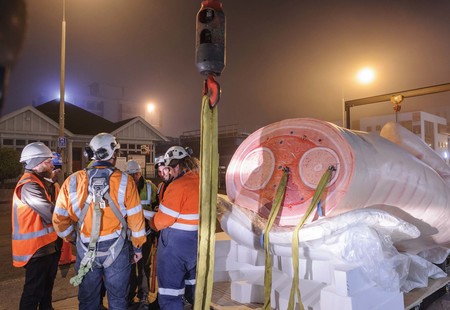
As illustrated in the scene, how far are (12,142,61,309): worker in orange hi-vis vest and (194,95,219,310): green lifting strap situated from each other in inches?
86.4

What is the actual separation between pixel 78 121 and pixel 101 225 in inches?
976

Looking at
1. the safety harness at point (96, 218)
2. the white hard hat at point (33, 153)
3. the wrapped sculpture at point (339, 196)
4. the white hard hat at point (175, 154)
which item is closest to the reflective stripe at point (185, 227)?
the wrapped sculpture at point (339, 196)

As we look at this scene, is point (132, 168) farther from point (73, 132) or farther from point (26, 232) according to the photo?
point (73, 132)

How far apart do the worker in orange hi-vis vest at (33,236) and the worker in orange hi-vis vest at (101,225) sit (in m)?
0.41

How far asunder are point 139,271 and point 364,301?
110 inches

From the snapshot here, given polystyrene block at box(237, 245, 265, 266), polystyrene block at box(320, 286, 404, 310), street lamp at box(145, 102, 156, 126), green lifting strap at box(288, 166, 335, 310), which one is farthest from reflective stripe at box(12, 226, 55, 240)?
street lamp at box(145, 102, 156, 126)

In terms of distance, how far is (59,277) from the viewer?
5.28m

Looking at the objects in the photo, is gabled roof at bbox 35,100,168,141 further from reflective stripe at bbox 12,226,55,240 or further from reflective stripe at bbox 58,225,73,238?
reflective stripe at bbox 58,225,73,238

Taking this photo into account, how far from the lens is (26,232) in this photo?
3.47 metres

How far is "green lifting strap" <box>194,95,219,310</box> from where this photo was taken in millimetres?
2062

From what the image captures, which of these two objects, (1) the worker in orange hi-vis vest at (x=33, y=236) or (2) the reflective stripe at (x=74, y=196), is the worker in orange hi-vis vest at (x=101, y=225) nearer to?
(2) the reflective stripe at (x=74, y=196)

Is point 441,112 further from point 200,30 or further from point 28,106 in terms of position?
point 200,30

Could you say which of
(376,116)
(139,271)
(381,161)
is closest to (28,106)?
(139,271)

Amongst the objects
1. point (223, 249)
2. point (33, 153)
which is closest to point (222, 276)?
point (223, 249)
